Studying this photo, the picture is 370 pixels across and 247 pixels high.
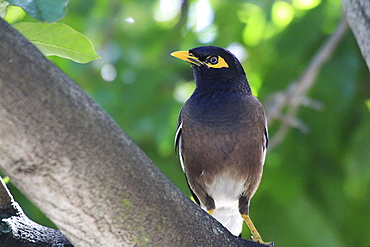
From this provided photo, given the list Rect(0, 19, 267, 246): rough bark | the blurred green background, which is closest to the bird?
the blurred green background

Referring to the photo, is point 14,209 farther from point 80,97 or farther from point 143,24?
point 143,24

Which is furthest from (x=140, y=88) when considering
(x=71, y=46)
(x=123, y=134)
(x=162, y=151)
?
(x=123, y=134)

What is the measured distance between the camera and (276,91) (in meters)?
5.31

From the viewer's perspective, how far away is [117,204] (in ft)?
5.93

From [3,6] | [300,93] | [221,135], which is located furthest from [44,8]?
[300,93]

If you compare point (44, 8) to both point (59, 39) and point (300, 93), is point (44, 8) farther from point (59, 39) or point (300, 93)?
point (300, 93)

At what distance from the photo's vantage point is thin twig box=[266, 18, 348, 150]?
A: 4895 millimetres

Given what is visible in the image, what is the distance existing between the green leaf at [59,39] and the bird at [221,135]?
1645 millimetres

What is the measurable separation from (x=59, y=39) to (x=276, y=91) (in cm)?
344

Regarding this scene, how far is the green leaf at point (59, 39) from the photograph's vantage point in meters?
2.14

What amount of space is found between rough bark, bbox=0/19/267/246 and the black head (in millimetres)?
2167

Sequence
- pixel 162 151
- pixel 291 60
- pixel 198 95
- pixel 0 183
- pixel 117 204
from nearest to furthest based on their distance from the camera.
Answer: pixel 117 204 → pixel 0 183 → pixel 198 95 → pixel 162 151 → pixel 291 60

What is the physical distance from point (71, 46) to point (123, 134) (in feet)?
1.83

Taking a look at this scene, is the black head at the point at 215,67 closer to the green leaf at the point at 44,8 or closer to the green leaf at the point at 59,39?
the green leaf at the point at 59,39
